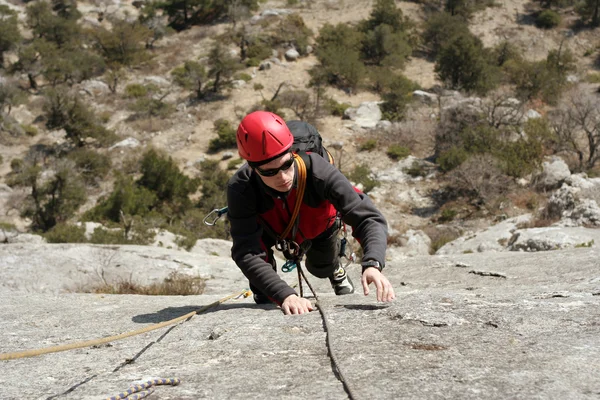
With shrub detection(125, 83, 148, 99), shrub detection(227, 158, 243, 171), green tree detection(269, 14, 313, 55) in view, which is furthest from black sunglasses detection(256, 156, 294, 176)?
green tree detection(269, 14, 313, 55)

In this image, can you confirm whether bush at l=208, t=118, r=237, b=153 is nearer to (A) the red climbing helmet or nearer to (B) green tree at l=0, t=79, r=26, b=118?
(B) green tree at l=0, t=79, r=26, b=118

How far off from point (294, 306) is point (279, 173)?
0.76 meters

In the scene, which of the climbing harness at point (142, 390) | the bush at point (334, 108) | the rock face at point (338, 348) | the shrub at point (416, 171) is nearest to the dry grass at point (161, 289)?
the rock face at point (338, 348)

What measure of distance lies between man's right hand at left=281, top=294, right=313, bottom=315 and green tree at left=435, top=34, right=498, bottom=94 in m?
27.6

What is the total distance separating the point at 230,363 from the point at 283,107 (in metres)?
24.7

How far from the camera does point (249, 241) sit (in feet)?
10.1

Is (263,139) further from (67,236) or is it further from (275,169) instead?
(67,236)

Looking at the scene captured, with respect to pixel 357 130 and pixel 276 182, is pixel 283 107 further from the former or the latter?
pixel 276 182

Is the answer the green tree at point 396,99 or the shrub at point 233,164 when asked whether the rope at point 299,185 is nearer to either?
the shrub at point 233,164

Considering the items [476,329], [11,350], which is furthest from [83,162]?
[476,329]

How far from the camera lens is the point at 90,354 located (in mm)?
2514

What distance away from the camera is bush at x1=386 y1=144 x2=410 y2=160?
21.9 m

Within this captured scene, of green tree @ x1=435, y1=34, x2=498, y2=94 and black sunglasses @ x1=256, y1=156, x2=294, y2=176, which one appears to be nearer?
black sunglasses @ x1=256, y1=156, x2=294, y2=176

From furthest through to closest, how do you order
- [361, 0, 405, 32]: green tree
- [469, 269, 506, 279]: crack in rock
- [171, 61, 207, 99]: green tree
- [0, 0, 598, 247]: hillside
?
[361, 0, 405, 32]: green tree, [171, 61, 207, 99]: green tree, [0, 0, 598, 247]: hillside, [469, 269, 506, 279]: crack in rock
